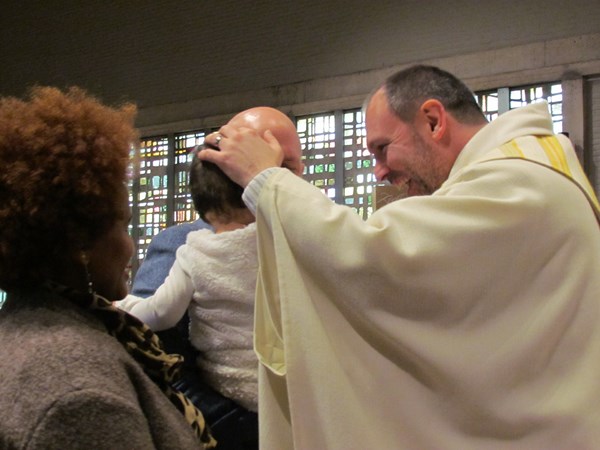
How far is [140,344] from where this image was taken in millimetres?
1178

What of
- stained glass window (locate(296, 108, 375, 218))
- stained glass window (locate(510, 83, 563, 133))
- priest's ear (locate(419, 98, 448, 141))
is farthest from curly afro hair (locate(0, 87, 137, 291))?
stained glass window (locate(296, 108, 375, 218))

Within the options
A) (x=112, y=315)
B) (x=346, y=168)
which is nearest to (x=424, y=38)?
(x=346, y=168)

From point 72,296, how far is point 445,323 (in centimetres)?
71

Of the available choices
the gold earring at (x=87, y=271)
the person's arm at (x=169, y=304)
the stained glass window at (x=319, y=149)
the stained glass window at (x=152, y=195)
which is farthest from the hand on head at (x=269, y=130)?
the stained glass window at (x=152, y=195)

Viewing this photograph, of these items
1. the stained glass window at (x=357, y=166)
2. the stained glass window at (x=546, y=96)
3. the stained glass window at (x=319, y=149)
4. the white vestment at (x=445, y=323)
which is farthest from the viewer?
the stained glass window at (x=319, y=149)

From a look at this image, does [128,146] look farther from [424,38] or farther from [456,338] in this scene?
[424,38]

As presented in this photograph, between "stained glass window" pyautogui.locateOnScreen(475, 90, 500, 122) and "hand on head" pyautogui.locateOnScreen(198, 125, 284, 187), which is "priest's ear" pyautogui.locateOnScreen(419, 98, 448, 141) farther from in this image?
"stained glass window" pyautogui.locateOnScreen(475, 90, 500, 122)

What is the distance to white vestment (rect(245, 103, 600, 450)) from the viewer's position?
1.39 meters

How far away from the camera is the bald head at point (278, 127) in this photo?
1.77m

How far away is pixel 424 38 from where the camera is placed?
5.40m

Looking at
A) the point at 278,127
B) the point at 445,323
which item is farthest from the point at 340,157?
the point at 445,323

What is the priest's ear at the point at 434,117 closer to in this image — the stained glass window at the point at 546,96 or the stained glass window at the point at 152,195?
the stained glass window at the point at 546,96

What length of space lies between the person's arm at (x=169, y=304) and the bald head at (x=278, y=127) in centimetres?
38

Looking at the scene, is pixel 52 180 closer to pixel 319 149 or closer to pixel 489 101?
pixel 489 101
